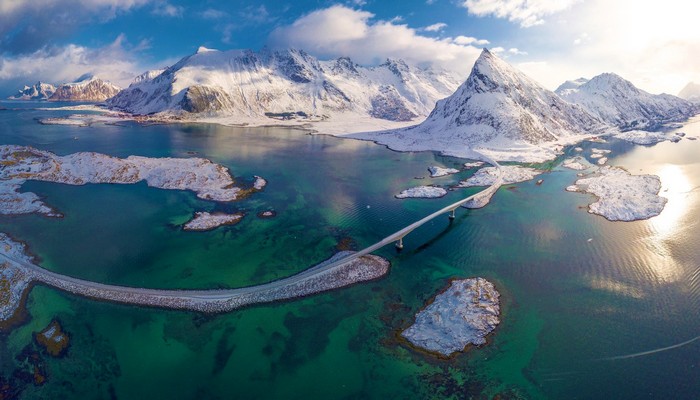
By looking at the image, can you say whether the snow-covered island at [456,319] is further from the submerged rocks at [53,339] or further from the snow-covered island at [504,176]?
the snow-covered island at [504,176]

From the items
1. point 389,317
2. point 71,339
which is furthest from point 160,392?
point 389,317

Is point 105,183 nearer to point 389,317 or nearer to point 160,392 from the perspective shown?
point 160,392

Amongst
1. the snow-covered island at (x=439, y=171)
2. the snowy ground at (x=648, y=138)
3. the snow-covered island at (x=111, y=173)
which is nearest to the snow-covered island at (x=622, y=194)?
the snow-covered island at (x=439, y=171)

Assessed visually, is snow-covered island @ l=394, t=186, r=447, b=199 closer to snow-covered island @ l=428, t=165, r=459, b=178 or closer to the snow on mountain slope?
snow-covered island @ l=428, t=165, r=459, b=178

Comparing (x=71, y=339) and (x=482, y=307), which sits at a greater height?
(x=482, y=307)

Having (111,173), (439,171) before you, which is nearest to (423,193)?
(439,171)

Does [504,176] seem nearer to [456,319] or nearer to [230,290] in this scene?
[456,319]

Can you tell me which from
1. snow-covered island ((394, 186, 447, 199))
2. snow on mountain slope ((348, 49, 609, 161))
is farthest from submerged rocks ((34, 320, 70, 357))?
snow on mountain slope ((348, 49, 609, 161))
